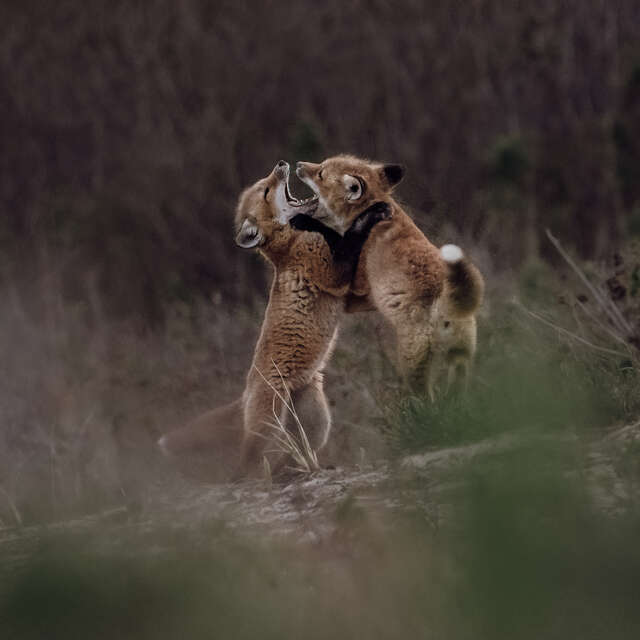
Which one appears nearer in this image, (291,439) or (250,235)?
(291,439)

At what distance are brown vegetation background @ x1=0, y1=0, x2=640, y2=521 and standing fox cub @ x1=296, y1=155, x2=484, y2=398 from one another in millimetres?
3998

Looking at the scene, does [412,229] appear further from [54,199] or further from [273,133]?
[54,199]

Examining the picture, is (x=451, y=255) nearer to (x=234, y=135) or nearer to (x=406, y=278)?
(x=406, y=278)

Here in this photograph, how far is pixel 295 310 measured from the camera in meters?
6.54

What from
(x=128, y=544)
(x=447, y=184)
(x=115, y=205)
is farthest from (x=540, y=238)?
(x=128, y=544)

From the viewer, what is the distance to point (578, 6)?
1664cm

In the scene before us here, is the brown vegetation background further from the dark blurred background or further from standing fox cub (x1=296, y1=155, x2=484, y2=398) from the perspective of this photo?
standing fox cub (x1=296, y1=155, x2=484, y2=398)

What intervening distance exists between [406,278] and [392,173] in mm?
692

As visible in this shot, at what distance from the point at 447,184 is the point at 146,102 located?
200 inches

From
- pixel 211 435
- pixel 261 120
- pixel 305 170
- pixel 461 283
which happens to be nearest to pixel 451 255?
pixel 461 283

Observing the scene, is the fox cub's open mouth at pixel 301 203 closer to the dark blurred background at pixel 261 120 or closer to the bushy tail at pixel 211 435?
the bushy tail at pixel 211 435

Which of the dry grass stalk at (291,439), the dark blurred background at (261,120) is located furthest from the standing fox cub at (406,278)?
the dark blurred background at (261,120)

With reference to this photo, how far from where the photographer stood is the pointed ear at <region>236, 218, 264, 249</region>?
22.1ft

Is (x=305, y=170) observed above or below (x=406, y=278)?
above
